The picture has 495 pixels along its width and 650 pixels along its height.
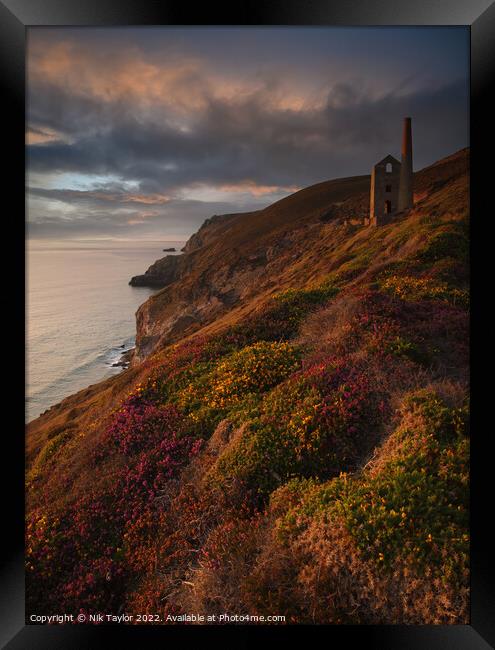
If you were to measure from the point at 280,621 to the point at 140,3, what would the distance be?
35.8 ft

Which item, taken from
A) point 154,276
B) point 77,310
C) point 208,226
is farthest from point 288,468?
point 154,276

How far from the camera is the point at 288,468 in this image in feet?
21.1

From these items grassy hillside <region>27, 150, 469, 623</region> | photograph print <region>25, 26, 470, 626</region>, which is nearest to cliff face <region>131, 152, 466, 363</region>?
photograph print <region>25, 26, 470, 626</region>

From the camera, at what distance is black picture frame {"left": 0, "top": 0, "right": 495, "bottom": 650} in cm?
658

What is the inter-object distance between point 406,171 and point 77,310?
933 centimetres

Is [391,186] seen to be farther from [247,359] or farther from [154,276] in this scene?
[154,276]

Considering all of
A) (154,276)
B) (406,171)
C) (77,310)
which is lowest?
(77,310)

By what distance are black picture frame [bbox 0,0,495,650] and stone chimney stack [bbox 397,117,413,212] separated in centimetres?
157

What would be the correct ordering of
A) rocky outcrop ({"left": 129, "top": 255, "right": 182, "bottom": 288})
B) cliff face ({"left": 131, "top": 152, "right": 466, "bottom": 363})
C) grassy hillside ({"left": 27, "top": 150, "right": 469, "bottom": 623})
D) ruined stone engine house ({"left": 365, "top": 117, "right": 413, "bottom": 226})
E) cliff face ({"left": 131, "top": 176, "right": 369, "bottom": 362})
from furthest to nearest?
cliff face ({"left": 131, "top": 176, "right": 369, "bottom": 362}) → rocky outcrop ({"left": 129, "top": 255, "right": 182, "bottom": 288}) → cliff face ({"left": 131, "top": 152, "right": 466, "bottom": 363}) → ruined stone engine house ({"left": 365, "top": 117, "right": 413, "bottom": 226}) → grassy hillside ({"left": 27, "top": 150, "right": 469, "bottom": 623})

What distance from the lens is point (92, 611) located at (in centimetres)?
671

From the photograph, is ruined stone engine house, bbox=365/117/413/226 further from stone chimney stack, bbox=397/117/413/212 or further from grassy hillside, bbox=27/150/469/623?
grassy hillside, bbox=27/150/469/623

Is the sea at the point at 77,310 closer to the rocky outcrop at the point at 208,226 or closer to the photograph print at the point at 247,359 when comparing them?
the photograph print at the point at 247,359
